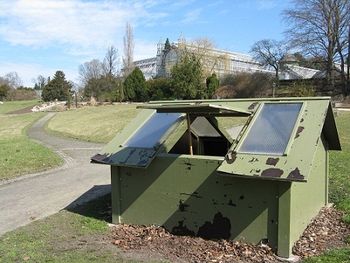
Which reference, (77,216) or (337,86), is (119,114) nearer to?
(77,216)

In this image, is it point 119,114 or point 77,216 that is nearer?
point 77,216

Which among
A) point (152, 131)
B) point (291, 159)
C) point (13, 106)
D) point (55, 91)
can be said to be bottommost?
point (13, 106)

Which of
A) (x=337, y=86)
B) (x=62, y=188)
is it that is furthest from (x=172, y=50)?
(x=62, y=188)

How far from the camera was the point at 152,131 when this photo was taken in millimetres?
6855

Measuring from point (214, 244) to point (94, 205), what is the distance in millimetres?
3025

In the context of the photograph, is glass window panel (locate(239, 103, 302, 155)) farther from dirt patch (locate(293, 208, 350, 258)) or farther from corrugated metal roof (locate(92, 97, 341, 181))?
dirt patch (locate(293, 208, 350, 258))

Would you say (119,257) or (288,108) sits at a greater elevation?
(288,108)

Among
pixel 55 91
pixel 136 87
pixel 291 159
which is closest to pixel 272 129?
pixel 291 159

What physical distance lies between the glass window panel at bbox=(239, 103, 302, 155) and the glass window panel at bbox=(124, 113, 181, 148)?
4.91 ft

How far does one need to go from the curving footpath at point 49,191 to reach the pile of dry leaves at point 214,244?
1.86 m

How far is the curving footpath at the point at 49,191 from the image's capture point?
7371mm

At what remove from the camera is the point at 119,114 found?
32.5 m

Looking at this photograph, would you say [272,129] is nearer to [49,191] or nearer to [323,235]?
[323,235]

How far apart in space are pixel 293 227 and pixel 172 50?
59.1 meters
